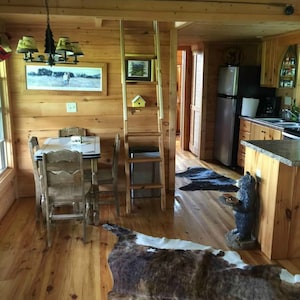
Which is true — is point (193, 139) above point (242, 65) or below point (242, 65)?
below

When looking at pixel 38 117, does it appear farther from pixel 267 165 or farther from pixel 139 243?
pixel 267 165

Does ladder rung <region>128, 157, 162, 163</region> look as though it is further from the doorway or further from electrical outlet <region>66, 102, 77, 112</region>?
the doorway

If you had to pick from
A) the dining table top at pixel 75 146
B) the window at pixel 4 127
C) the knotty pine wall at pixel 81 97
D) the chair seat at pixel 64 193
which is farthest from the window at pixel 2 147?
the chair seat at pixel 64 193

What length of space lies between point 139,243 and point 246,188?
1056 millimetres

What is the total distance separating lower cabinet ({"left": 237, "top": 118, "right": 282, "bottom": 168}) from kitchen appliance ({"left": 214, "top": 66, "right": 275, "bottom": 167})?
Result: 0.42 feet

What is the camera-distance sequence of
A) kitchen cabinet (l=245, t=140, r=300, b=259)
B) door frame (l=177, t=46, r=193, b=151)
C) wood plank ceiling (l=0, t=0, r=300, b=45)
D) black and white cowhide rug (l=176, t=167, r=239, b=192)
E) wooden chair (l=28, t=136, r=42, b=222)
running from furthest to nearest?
1. door frame (l=177, t=46, r=193, b=151)
2. black and white cowhide rug (l=176, t=167, r=239, b=192)
3. wooden chair (l=28, t=136, r=42, b=222)
4. wood plank ceiling (l=0, t=0, r=300, b=45)
5. kitchen cabinet (l=245, t=140, r=300, b=259)

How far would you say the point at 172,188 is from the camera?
442 cm

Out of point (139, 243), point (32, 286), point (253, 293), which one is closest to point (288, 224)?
point (253, 293)

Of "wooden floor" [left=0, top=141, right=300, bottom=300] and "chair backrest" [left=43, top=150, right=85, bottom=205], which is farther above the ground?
"chair backrest" [left=43, top=150, right=85, bottom=205]

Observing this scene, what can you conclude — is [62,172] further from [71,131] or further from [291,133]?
[291,133]

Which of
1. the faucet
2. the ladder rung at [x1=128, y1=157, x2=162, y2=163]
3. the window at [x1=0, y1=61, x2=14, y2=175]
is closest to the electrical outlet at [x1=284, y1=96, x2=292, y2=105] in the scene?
the faucet

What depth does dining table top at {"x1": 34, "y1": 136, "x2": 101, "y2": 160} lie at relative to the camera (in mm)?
3186

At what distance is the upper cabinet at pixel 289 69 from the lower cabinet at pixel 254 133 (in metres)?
0.73

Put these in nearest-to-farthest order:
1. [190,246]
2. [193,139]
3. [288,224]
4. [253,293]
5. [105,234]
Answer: [253,293] → [288,224] → [190,246] → [105,234] → [193,139]
